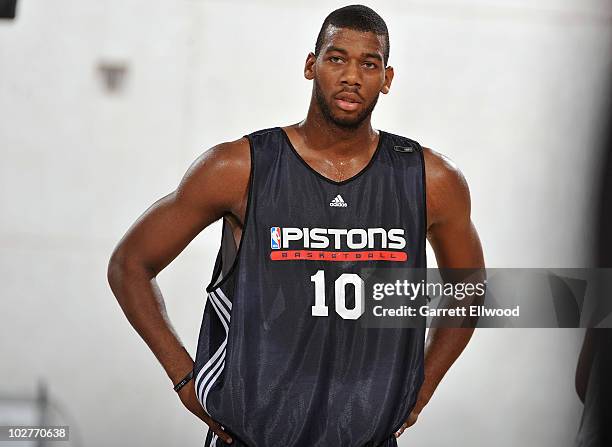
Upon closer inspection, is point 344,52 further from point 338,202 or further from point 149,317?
point 149,317

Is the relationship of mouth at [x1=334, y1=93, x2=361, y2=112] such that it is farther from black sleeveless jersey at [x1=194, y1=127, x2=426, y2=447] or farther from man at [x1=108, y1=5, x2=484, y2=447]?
black sleeveless jersey at [x1=194, y1=127, x2=426, y2=447]

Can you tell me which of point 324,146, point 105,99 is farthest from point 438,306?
point 105,99

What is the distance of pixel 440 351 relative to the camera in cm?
191

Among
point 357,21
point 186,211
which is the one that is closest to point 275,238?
point 186,211

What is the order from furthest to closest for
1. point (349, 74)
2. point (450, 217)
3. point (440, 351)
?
point (440, 351) → point (450, 217) → point (349, 74)

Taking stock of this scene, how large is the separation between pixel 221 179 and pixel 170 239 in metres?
0.16

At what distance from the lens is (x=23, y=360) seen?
229 cm

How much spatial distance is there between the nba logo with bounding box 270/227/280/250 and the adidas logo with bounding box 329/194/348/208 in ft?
0.38

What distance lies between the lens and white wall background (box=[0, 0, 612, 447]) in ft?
7.54

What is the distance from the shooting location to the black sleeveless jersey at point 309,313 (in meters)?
1.69

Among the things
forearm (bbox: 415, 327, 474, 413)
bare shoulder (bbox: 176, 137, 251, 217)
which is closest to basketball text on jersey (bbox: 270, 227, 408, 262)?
bare shoulder (bbox: 176, 137, 251, 217)

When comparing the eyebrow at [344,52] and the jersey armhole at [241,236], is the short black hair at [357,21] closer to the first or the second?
the eyebrow at [344,52]

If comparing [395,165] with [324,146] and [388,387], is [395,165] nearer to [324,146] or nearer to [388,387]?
[324,146]

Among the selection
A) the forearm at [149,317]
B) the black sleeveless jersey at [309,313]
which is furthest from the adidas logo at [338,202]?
the forearm at [149,317]
